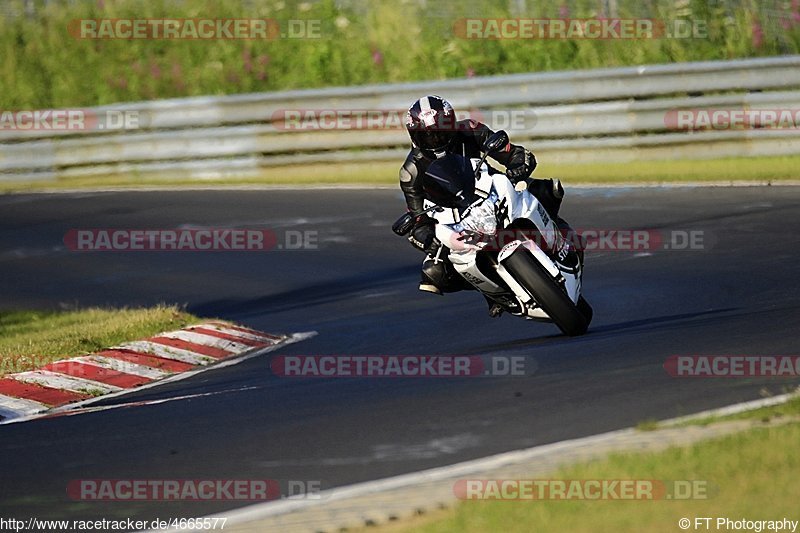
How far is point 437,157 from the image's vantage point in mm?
10461

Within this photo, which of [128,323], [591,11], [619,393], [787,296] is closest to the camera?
[619,393]

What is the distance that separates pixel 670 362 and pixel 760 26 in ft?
45.9

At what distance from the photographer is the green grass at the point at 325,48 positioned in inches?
877

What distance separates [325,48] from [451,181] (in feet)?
51.9

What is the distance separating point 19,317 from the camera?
13.9m

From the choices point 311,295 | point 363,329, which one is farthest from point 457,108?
point 363,329

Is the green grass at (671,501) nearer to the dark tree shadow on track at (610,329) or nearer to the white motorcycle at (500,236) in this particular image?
the white motorcycle at (500,236)

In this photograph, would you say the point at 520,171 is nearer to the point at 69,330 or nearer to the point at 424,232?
the point at 424,232

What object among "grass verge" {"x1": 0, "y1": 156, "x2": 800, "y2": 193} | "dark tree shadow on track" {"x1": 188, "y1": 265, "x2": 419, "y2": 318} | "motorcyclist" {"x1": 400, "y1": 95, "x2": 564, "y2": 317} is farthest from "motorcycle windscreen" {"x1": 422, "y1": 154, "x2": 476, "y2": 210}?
"grass verge" {"x1": 0, "y1": 156, "x2": 800, "y2": 193}

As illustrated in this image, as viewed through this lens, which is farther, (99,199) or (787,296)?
(99,199)

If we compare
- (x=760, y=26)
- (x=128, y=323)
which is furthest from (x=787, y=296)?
(x=760, y=26)

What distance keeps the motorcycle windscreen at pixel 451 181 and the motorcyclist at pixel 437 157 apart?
20cm

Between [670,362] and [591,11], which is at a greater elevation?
[591,11]

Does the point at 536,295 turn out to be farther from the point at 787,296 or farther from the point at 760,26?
the point at 760,26
